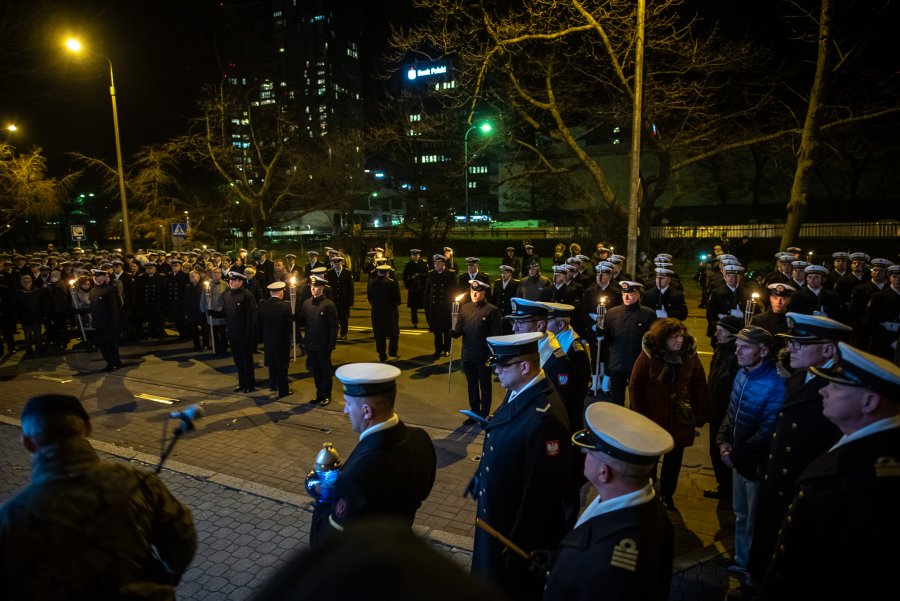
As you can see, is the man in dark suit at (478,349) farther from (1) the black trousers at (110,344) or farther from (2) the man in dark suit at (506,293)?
(1) the black trousers at (110,344)

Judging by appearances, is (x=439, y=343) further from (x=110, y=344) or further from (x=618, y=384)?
(x=110, y=344)

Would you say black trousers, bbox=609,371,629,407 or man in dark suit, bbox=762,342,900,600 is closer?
man in dark suit, bbox=762,342,900,600

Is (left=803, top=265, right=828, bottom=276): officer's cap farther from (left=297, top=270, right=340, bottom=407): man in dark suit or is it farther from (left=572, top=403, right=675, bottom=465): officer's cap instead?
(left=572, top=403, right=675, bottom=465): officer's cap

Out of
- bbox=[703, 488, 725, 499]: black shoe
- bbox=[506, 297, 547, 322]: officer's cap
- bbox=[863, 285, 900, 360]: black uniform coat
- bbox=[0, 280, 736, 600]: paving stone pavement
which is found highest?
bbox=[506, 297, 547, 322]: officer's cap

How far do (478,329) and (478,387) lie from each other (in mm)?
882

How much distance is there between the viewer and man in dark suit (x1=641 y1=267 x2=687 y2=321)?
31.9 feet

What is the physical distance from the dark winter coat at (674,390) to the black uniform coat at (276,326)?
6.08 m

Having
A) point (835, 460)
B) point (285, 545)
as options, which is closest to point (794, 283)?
point (835, 460)

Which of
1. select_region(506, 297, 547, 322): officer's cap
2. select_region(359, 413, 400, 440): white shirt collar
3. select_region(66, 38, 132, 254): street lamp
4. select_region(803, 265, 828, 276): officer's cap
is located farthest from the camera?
select_region(66, 38, 132, 254): street lamp

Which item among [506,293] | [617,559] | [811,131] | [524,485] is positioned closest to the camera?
[617,559]

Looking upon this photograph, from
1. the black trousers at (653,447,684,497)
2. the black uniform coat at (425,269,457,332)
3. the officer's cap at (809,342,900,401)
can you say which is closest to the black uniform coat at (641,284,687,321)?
the black uniform coat at (425,269,457,332)

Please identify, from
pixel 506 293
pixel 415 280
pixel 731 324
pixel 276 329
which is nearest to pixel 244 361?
pixel 276 329

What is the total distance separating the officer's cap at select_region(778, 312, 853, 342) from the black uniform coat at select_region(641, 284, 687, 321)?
5.56 metres

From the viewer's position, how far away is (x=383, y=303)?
11398 millimetres
